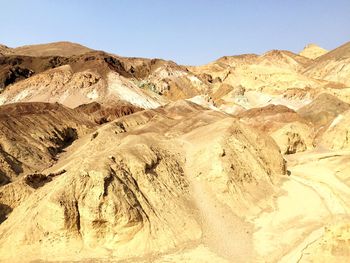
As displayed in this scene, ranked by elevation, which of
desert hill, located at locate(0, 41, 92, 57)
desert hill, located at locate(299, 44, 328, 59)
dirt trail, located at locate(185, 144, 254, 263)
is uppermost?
desert hill, located at locate(299, 44, 328, 59)

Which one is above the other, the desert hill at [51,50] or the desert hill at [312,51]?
the desert hill at [312,51]

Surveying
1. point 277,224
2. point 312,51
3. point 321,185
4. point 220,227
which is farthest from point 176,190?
point 312,51

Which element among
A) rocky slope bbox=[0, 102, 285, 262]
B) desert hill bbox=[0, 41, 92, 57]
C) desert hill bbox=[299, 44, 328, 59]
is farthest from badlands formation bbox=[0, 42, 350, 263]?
desert hill bbox=[299, 44, 328, 59]

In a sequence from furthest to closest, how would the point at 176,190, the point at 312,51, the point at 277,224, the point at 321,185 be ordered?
1. the point at 312,51
2. the point at 321,185
3. the point at 176,190
4. the point at 277,224

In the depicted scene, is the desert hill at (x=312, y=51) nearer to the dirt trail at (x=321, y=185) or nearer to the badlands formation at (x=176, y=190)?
the badlands formation at (x=176, y=190)

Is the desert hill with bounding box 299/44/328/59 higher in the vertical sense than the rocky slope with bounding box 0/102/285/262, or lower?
higher

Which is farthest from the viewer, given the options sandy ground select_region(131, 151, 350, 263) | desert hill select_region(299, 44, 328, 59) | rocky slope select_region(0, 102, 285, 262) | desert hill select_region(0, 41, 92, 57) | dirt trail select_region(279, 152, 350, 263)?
desert hill select_region(299, 44, 328, 59)

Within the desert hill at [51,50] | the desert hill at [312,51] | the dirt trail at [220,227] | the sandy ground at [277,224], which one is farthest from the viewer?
the desert hill at [312,51]

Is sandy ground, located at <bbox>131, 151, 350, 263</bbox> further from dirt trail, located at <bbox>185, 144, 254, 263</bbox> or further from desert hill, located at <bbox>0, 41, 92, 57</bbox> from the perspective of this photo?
desert hill, located at <bbox>0, 41, 92, 57</bbox>

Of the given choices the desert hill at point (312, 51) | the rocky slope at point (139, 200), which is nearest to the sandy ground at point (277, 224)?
the rocky slope at point (139, 200)

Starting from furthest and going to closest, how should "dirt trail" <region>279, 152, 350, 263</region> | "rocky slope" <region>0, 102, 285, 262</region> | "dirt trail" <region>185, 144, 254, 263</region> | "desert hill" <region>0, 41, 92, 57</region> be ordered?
"desert hill" <region>0, 41, 92, 57</region> → "dirt trail" <region>279, 152, 350, 263</region> → "dirt trail" <region>185, 144, 254, 263</region> → "rocky slope" <region>0, 102, 285, 262</region>

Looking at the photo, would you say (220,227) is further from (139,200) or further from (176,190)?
(139,200)
